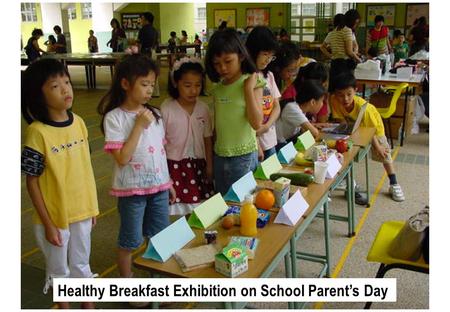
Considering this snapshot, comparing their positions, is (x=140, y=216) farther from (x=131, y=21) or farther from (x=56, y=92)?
(x=131, y=21)

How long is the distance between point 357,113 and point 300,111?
0.66 metres

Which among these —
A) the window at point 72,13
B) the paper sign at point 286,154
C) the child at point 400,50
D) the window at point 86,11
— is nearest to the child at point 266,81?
the paper sign at point 286,154

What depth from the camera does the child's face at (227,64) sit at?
6.45 ft

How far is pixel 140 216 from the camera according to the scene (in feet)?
6.47

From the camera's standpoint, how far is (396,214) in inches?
127

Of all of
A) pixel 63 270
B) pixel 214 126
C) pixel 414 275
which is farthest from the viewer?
pixel 414 275

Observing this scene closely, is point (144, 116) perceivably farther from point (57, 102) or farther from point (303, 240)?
point (303, 240)

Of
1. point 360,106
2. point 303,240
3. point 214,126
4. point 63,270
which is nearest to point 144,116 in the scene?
point 214,126

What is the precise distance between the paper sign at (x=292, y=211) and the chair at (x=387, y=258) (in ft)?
1.24

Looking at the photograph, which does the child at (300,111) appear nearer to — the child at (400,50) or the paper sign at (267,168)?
the paper sign at (267,168)

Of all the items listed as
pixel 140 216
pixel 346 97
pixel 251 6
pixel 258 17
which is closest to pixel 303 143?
pixel 346 97

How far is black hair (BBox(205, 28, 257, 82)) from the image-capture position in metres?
1.95

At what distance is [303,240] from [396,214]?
86cm

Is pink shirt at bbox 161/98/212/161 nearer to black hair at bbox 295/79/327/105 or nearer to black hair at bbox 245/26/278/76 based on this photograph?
black hair at bbox 245/26/278/76
